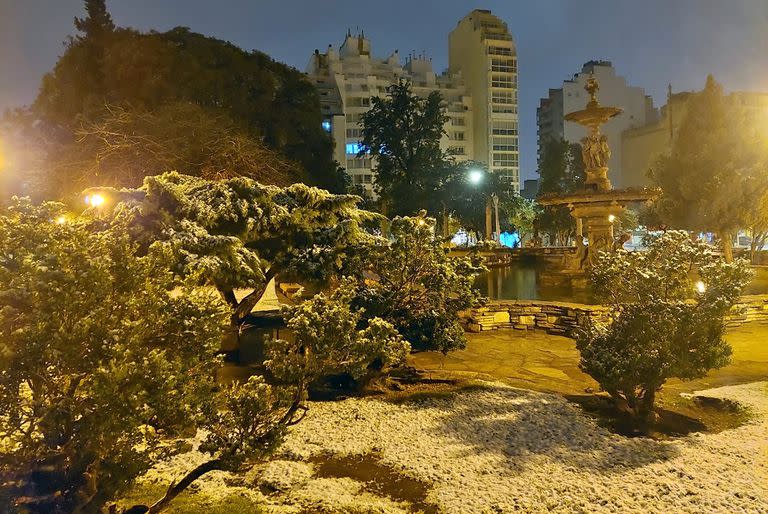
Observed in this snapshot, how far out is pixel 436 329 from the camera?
30.9 ft

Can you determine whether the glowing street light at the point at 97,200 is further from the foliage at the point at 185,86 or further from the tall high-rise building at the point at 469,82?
the tall high-rise building at the point at 469,82

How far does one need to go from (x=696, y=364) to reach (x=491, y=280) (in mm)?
21289

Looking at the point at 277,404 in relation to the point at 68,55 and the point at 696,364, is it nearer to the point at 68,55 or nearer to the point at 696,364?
the point at 696,364

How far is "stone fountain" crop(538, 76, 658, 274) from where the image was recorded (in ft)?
62.2

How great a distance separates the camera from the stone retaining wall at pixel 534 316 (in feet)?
45.4

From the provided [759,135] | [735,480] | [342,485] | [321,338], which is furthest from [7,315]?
[759,135]

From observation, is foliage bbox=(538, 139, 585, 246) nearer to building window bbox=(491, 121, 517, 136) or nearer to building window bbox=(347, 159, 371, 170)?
building window bbox=(347, 159, 371, 170)

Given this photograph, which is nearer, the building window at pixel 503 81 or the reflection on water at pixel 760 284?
the reflection on water at pixel 760 284

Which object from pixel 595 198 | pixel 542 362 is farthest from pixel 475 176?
pixel 542 362

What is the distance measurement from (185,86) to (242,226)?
42.4 ft

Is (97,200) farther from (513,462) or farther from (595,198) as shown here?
(595,198)

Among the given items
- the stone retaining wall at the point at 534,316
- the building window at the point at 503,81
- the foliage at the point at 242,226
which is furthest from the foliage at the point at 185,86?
the building window at the point at 503,81

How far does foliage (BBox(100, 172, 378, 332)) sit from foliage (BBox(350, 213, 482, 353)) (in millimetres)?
874

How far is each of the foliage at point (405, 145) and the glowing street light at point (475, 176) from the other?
18.4 m
